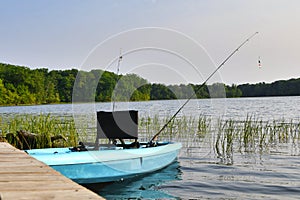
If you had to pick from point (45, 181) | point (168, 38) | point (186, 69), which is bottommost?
point (45, 181)

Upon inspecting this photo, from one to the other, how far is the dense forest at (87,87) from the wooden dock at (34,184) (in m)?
3.99

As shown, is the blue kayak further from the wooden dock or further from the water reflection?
the wooden dock

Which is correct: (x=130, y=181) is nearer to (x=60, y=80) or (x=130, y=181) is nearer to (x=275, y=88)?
(x=60, y=80)

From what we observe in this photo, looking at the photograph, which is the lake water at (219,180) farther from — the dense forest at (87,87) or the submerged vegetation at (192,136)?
the dense forest at (87,87)

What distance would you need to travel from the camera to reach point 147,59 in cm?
893

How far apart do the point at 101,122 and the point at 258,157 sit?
222 inches

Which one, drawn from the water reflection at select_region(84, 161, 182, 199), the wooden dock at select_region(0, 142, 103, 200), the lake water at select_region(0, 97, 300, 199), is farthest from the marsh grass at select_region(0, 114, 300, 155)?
the wooden dock at select_region(0, 142, 103, 200)

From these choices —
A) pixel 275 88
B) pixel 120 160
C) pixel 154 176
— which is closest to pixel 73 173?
pixel 120 160

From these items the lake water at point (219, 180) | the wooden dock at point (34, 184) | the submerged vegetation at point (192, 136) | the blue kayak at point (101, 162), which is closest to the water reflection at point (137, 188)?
the lake water at point (219, 180)

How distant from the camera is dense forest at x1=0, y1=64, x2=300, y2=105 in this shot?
9.41 metres

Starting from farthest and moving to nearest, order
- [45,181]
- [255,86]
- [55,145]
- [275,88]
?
[275,88] < [255,86] < [55,145] < [45,181]

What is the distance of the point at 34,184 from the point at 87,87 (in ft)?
23.0

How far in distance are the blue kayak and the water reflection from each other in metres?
0.14

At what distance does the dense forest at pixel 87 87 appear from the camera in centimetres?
941
